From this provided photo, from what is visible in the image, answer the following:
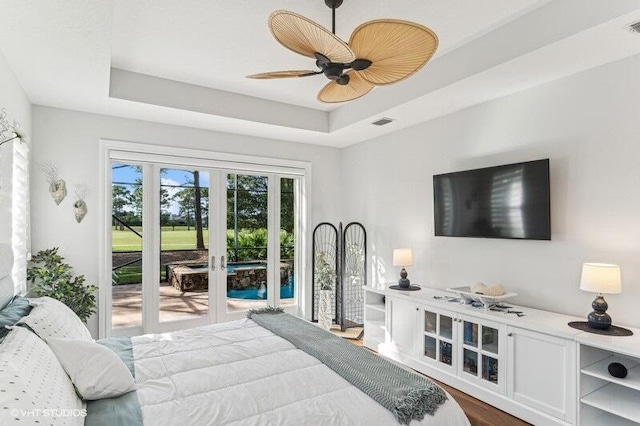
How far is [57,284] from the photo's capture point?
324cm

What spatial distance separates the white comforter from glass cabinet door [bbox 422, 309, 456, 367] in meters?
1.49

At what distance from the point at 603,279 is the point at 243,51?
306cm

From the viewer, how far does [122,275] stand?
4.04m

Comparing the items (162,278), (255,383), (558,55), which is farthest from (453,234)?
(162,278)

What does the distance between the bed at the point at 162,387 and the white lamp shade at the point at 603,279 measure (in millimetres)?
1318

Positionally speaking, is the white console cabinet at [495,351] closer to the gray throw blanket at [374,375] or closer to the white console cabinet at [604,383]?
the white console cabinet at [604,383]

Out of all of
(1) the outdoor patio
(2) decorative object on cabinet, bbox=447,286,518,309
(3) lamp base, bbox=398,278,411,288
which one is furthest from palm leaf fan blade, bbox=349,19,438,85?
(1) the outdoor patio

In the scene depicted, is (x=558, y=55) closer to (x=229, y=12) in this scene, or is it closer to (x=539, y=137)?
(x=539, y=137)

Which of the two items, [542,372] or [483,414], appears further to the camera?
[483,414]

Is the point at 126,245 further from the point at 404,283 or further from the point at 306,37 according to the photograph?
the point at 306,37

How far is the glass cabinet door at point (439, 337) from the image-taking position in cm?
321

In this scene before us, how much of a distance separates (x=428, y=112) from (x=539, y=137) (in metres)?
1.08

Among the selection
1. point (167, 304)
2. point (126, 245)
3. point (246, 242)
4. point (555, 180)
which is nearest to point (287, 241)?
point (246, 242)

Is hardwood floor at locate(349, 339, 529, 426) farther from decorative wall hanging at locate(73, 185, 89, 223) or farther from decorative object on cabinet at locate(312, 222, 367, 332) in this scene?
decorative wall hanging at locate(73, 185, 89, 223)
